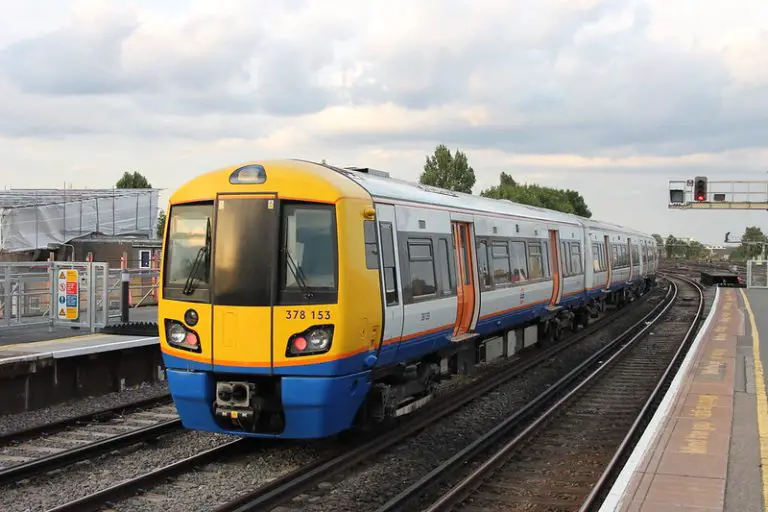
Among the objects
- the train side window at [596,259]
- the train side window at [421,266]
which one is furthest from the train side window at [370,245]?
the train side window at [596,259]

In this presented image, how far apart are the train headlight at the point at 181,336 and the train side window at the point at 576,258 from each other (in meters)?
12.4

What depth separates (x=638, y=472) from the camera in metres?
7.16

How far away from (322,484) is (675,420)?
4555mm

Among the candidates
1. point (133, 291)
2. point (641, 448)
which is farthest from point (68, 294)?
point (641, 448)

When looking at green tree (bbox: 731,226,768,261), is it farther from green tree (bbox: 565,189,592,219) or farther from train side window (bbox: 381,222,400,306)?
train side window (bbox: 381,222,400,306)

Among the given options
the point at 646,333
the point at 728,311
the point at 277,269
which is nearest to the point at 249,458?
the point at 277,269

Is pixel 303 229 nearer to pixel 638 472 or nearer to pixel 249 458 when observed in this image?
pixel 249 458

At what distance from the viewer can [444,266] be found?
10281mm

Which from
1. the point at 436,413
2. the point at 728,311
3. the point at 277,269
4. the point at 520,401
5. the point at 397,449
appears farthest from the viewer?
the point at 728,311

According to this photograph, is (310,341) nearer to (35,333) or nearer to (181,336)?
(181,336)

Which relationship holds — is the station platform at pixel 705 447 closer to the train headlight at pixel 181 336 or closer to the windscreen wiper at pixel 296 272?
the windscreen wiper at pixel 296 272

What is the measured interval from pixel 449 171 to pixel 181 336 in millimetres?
70928

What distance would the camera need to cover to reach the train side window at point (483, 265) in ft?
38.6

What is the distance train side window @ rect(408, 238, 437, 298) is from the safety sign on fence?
852cm
